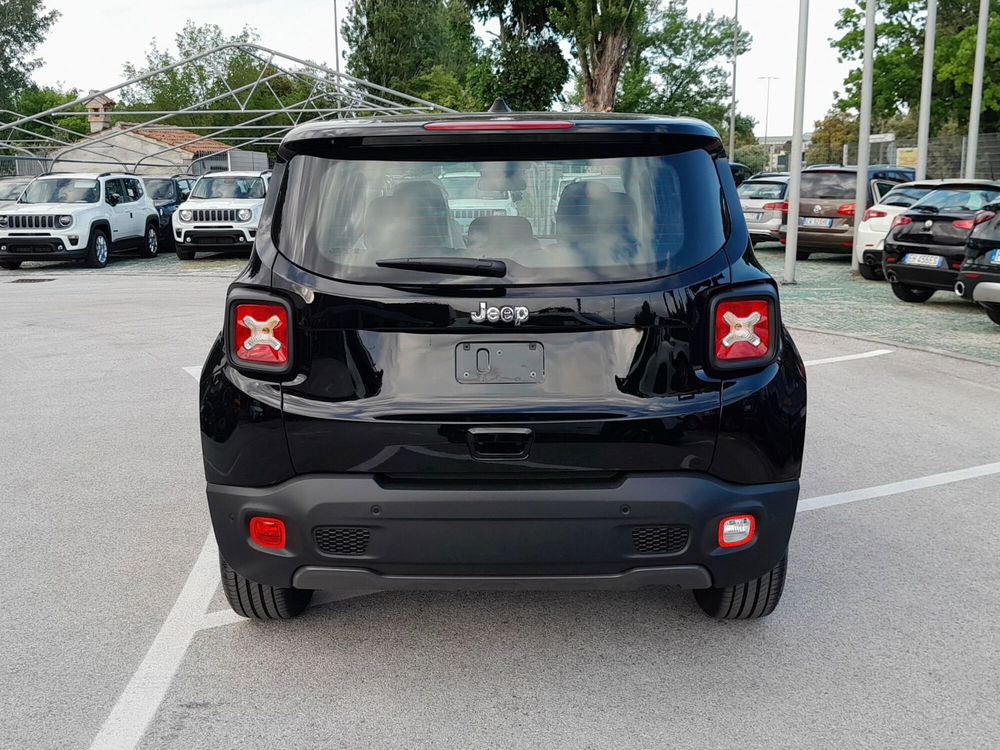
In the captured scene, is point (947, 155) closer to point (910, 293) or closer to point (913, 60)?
point (913, 60)

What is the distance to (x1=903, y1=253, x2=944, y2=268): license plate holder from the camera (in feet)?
42.9

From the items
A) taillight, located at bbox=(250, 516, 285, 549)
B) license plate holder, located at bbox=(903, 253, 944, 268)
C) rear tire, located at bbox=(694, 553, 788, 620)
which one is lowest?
rear tire, located at bbox=(694, 553, 788, 620)

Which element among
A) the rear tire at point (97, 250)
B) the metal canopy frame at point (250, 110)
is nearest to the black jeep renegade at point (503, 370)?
the metal canopy frame at point (250, 110)

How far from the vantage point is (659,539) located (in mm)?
3215

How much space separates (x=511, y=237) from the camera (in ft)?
10.6

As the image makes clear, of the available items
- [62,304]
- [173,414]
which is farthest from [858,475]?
[62,304]

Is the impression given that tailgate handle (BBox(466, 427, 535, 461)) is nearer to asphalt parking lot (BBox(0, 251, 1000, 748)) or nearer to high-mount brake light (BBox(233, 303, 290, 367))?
high-mount brake light (BBox(233, 303, 290, 367))

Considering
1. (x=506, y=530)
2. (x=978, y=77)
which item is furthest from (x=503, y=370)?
(x=978, y=77)

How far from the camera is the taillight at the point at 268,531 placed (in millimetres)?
3277

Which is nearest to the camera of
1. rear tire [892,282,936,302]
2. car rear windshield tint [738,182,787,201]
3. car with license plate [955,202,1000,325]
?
car with license plate [955,202,1000,325]

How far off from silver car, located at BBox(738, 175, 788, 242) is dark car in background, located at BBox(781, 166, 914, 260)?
1029 millimetres

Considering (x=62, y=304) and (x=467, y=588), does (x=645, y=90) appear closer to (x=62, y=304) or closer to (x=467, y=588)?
(x=62, y=304)

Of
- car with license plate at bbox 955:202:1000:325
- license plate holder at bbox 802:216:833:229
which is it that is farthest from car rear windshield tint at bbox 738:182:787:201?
car with license plate at bbox 955:202:1000:325

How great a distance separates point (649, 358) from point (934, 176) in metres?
42.9
